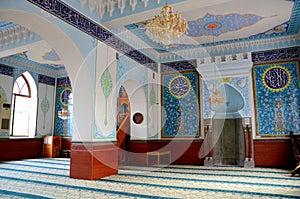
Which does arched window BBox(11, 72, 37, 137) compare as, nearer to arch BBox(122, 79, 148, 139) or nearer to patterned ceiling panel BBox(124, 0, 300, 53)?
arch BBox(122, 79, 148, 139)

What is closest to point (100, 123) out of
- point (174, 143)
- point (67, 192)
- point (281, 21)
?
point (67, 192)

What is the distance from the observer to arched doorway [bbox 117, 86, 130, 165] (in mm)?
6309

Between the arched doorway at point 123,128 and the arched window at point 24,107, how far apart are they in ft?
10.3

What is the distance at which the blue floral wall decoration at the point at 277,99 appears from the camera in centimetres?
554

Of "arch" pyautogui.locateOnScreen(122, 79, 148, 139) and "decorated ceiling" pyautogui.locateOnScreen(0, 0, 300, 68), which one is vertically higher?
"decorated ceiling" pyautogui.locateOnScreen(0, 0, 300, 68)

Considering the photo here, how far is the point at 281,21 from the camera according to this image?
4.97 metres

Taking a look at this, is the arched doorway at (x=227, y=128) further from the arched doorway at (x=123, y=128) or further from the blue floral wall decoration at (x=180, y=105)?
the arched doorway at (x=123, y=128)

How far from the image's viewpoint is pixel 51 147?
25.8 feet

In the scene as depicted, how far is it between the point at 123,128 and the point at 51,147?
2.87 metres

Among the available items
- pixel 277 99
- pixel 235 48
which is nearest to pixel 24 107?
pixel 235 48

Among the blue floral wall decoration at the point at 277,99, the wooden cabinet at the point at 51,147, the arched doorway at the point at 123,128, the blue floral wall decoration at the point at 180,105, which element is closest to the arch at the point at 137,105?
the arched doorway at the point at 123,128

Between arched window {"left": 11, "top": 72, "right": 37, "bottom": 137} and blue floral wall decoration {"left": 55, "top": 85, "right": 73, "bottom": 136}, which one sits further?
blue floral wall decoration {"left": 55, "top": 85, "right": 73, "bottom": 136}

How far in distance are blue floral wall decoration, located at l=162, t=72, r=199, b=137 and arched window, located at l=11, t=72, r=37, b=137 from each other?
438cm

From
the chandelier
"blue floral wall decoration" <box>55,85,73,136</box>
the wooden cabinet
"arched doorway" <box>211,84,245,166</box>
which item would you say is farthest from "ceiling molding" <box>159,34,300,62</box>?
the wooden cabinet
